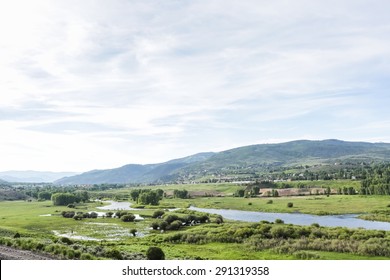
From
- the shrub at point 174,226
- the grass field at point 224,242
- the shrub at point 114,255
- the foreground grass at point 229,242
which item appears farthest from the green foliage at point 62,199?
the shrub at point 114,255

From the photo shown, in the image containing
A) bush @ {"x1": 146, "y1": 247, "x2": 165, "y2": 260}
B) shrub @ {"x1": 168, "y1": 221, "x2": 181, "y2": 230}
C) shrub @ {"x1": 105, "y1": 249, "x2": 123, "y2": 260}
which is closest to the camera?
bush @ {"x1": 146, "y1": 247, "x2": 165, "y2": 260}

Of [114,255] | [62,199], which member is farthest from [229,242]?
[62,199]

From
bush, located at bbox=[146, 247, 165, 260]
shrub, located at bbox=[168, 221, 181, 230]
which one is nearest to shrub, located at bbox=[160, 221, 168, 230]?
shrub, located at bbox=[168, 221, 181, 230]

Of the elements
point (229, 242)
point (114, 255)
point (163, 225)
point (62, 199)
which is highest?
point (62, 199)

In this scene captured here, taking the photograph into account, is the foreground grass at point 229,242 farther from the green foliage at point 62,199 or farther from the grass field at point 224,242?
the green foliage at point 62,199

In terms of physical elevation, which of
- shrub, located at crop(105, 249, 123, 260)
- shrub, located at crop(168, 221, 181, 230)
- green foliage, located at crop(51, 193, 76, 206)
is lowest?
shrub, located at crop(168, 221, 181, 230)

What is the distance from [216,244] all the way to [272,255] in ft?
45.7

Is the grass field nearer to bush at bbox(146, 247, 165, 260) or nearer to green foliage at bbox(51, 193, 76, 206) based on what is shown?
bush at bbox(146, 247, 165, 260)

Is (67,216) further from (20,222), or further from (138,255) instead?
(138,255)

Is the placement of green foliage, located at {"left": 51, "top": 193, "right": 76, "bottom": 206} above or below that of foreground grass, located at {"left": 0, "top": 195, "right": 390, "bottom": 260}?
above

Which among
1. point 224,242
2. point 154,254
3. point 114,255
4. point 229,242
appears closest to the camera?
point 154,254

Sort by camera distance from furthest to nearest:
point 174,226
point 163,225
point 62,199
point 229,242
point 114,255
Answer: point 62,199 → point 163,225 → point 174,226 → point 229,242 → point 114,255

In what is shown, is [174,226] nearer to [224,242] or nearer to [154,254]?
[224,242]
